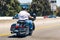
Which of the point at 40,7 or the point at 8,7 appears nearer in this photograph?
the point at 8,7

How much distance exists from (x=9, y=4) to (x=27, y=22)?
7576 cm

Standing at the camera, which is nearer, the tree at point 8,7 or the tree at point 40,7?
the tree at point 8,7

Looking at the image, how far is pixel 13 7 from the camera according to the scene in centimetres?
9188

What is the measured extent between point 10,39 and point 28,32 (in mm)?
1903

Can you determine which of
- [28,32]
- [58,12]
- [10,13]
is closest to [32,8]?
[10,13]

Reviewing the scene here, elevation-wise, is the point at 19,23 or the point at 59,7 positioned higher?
the point at 19,23

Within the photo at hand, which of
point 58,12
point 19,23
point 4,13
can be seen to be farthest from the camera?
point 58,12

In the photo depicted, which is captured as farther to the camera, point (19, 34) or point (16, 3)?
point (16, 3)

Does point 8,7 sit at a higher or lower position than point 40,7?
higher

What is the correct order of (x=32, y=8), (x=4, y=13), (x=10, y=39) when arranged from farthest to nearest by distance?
(x=32, y=8)
(x=4, y=13)
(x=10, y=39)

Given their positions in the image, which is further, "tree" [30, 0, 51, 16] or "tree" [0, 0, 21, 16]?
"tree" [30, 0, 51, 16]

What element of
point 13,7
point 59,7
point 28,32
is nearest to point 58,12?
point 59,7

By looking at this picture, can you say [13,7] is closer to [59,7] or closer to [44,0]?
[44,0]

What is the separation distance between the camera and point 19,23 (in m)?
13.9
